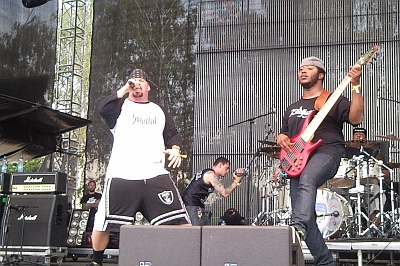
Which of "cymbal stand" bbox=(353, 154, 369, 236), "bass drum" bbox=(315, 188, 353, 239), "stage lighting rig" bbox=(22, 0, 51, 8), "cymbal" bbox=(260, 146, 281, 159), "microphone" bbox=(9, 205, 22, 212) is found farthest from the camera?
"stage lighting rig" bbox=(22, 0, 51, 8)

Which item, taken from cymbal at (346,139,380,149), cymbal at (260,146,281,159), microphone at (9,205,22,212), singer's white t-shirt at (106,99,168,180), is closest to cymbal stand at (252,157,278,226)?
cymbal at (260,146,281,159)

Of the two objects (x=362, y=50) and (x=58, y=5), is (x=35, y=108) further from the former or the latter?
(x=362, y=50)

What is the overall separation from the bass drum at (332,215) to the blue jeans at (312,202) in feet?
11.9

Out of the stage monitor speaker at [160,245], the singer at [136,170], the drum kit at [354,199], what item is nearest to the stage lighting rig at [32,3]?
the drum kit at [354,199]

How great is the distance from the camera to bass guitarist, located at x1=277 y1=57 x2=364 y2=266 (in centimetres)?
357

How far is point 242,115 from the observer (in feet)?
38.2

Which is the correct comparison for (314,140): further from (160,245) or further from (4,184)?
(4,184)

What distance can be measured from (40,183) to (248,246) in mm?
4726

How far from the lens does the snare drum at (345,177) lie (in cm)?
769

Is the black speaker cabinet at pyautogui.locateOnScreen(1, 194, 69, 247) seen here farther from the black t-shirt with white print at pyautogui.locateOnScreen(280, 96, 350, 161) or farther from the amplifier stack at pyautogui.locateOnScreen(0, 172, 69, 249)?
the black t-shirt with white print at pyautogui.locateOnScreen(280, 96, 350, 161)

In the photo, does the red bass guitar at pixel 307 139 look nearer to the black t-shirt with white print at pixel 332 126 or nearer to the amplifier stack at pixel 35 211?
the black t-shirt with white print at pixel 332 126

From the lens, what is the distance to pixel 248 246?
8.25 ft

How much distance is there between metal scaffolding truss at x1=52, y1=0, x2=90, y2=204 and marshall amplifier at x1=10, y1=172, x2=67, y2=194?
4476mm

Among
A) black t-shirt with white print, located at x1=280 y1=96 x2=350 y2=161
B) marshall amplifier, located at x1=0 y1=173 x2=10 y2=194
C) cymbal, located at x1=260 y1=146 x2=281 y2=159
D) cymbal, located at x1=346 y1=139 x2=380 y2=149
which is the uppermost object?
cymbal, located at x1=346 y1=139 x2=380 y2=149
